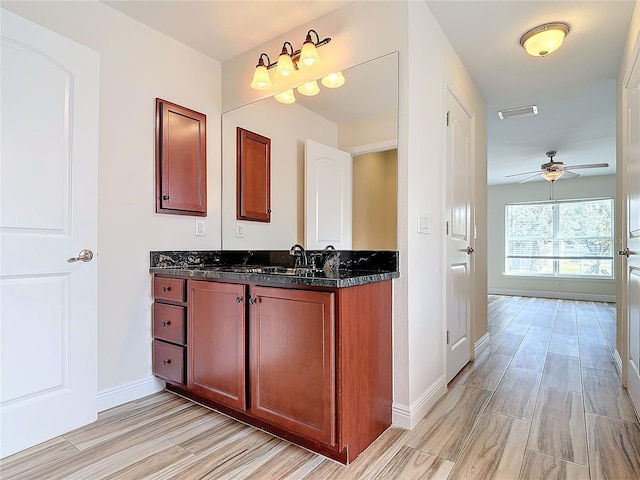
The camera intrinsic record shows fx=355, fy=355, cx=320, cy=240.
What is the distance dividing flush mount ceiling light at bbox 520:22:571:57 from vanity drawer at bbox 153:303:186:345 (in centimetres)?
274

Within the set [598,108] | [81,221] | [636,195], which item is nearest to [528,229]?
[598,108]

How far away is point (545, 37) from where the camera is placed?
87.4 inches

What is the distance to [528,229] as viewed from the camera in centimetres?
714

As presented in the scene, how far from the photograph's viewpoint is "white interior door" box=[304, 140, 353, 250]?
84.2 inches

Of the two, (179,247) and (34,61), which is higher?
(34,61)

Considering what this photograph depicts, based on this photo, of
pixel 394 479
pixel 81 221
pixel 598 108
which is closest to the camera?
pixel 394 479

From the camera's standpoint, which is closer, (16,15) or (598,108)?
(16,15)

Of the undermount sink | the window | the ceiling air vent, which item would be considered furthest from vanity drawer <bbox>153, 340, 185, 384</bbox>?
the window

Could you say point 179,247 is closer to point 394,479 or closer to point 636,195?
point 394,479

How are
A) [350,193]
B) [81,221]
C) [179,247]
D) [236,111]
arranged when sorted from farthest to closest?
1. [236,111]
2. [179,247]
3. [350,193]
4. [81,221]

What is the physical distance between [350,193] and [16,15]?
72.6 inches

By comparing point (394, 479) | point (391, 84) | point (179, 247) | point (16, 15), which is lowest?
point (394, 479)

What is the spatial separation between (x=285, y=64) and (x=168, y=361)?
195 cm

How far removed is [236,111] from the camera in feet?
8.67
